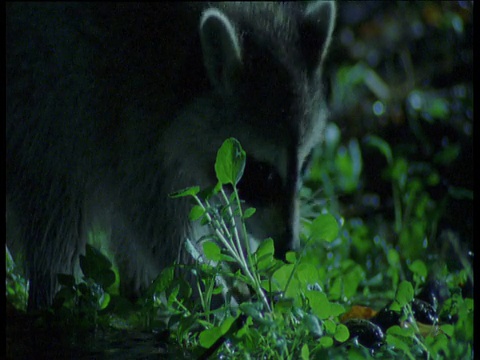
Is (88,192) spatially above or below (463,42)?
below

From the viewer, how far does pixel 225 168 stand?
59.2 inches

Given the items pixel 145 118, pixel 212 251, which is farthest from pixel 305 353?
pixel 145 118

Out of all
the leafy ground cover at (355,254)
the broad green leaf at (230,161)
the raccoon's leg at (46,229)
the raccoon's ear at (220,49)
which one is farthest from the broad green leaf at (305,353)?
the raccoon's leg at (46,229)

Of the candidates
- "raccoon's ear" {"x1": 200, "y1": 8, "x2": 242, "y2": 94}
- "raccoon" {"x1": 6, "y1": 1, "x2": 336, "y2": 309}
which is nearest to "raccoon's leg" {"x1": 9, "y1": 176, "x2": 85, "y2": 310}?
"raccoon" {"x1": 6, "y1": 1, "x2": 336, "y2": 309}

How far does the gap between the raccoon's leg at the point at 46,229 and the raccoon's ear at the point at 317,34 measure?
0.82m

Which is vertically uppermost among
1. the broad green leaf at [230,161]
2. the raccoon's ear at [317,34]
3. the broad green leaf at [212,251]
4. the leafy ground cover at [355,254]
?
the raccoon's ear at [317,34]

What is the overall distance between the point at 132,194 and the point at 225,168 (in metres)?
0.69

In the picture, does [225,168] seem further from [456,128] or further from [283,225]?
[456,128]

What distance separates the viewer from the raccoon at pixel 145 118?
1872 millimetres

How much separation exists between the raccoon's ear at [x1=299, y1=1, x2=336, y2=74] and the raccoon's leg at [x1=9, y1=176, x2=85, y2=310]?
0.82 meters

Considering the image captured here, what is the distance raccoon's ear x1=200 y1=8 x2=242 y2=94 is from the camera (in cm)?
183

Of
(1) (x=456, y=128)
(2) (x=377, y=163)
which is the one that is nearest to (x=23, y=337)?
(1) (x=456, y=128)

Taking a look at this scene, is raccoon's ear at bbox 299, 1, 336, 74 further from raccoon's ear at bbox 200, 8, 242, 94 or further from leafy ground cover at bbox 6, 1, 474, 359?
raccoon's ear at bbox 200, 8, 242, 94

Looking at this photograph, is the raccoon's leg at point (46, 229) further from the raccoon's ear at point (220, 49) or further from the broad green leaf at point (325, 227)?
the broad green leaf at point (325, 227)
